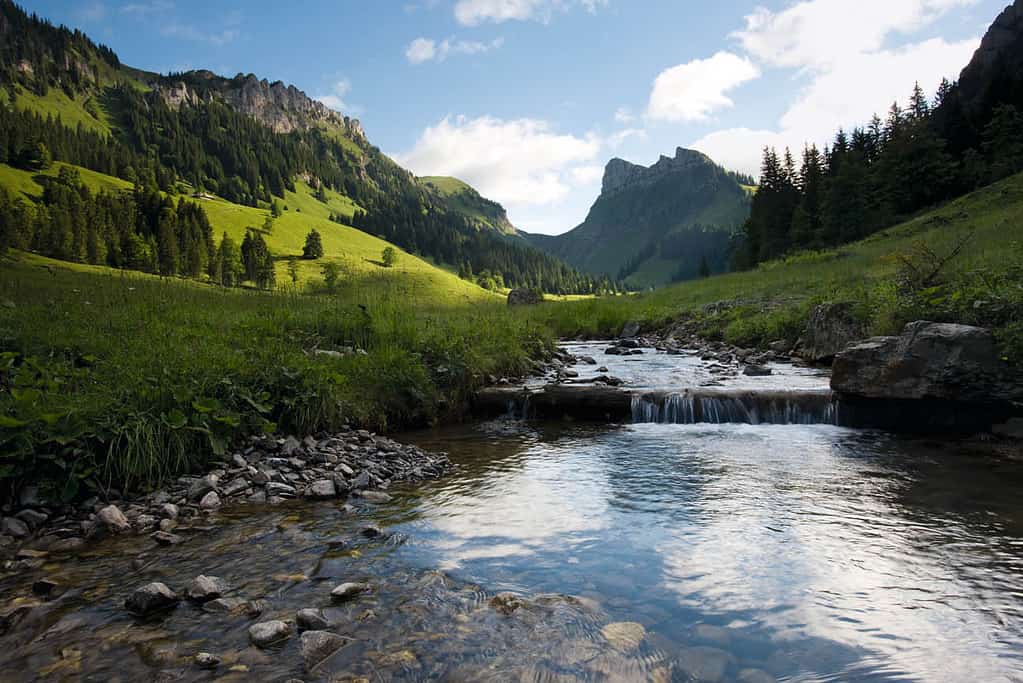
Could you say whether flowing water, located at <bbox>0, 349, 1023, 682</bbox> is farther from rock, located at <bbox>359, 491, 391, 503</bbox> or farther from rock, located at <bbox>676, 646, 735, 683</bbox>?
rock, located at <bbox>359, 491, 391, 503</bbox>

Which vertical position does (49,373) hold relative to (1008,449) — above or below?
above

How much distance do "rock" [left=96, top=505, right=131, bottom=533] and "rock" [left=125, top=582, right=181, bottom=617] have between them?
5.92ft

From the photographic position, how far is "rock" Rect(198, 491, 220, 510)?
6230mm

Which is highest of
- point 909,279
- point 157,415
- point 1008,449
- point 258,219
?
point 258,219

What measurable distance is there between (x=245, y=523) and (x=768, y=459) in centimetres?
748

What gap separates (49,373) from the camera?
7230 mm

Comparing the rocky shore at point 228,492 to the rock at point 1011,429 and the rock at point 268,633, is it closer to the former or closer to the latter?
the rock at point 268,633

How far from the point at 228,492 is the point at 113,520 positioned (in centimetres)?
120

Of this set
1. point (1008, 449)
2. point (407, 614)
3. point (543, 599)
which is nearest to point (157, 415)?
point (407, 614)

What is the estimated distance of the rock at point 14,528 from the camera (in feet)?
17.5

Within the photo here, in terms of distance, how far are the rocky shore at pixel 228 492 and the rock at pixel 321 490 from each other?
0.01 m

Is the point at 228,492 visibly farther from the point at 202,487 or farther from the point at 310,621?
the point at 310,621

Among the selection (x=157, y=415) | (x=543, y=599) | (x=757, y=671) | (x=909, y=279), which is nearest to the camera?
(x=757, y=671)

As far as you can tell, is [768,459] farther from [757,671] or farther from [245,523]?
[245,523]
